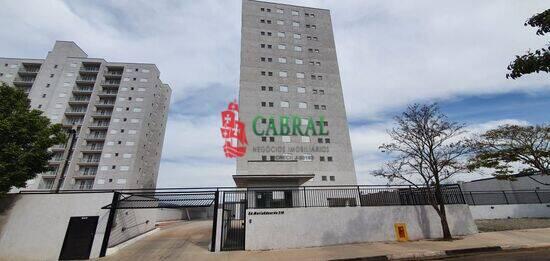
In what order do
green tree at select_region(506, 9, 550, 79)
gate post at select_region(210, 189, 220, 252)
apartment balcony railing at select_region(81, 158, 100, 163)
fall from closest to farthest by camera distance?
1. green tree at select_region(506, 9, 550, 79)
2. gate post at select_region(210, 189, 220, 252)
3. apartment balcony railing at select_region(81, 158, 100, 163)

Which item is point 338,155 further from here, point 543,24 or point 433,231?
point 543,24

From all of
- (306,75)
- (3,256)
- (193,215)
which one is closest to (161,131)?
(193,215)

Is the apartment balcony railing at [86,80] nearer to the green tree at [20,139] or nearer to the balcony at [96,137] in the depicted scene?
the balcony at [96,137]

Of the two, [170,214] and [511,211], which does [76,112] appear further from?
[511,211]

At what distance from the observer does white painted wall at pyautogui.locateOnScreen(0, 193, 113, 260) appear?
12.1m

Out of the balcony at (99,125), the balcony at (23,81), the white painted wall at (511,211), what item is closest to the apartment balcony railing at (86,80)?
the balcony at (99,125)

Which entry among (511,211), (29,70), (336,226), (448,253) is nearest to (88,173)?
(29,70)

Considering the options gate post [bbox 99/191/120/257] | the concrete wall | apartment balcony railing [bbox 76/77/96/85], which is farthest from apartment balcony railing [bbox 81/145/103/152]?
the concrete wall

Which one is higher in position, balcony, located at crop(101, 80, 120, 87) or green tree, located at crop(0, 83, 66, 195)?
balcony, located at crop(101, 80, 120, 87)

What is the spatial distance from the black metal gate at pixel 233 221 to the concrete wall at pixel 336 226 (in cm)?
78

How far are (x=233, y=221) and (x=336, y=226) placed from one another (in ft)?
21.5

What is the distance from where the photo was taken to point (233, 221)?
14859 mm

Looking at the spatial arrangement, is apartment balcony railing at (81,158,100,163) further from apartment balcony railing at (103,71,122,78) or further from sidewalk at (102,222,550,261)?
sidewalk at (102,222,550,261)

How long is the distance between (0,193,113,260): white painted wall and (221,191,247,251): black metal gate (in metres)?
6.69
